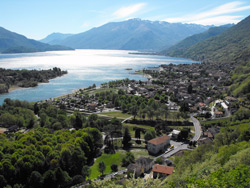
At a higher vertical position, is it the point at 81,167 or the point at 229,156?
the point at 229,156

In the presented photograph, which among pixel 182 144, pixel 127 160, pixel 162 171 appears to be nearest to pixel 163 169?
pixel 162 171

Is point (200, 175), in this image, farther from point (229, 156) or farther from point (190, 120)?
point (190, 120)

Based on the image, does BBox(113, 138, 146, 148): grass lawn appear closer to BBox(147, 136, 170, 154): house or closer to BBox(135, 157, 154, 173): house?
BBox(147, 136, 170, 154): house

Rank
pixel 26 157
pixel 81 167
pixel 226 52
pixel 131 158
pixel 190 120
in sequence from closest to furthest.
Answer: pixel 26 157 → pixel 81 167 → pixel 131 158 → pixel 190 120 → pixel 226 52

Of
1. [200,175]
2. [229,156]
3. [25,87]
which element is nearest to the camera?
[200,175]

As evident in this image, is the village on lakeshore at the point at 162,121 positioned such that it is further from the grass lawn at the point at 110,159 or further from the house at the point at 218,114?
the grass lawn at the point at 110,159

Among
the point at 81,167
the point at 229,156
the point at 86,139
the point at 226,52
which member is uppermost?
the point at 226,52

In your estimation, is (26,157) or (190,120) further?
(190,120)

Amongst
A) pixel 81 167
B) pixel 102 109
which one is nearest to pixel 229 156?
pixel 81 167
